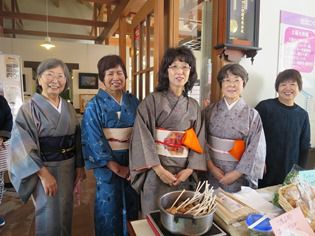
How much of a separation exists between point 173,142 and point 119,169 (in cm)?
39

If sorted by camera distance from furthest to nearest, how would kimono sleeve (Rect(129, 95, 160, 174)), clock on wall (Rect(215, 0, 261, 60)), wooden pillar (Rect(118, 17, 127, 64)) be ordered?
wooden pillar (Rect(118, 17, 127, 64)) → clock on wall (Rect(215, 0, 261, 60)) → kimono sleeve (Rect(129, 95, 160, 174))

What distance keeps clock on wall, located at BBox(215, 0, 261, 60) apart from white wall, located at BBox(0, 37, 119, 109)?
13.2ft

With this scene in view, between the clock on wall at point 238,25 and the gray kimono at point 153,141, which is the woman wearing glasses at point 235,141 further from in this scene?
the clock on wall at point 238,25

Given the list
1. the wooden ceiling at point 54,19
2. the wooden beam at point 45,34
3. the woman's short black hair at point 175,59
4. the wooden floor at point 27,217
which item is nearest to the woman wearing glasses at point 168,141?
the woman's short black hair at point 175,59

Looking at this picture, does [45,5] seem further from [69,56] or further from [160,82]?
[160,82]

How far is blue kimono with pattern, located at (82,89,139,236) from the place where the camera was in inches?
57.1

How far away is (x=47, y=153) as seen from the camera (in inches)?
56.3

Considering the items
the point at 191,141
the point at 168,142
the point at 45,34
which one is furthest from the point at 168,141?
the point at 45,34

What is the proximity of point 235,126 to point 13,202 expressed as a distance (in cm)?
254

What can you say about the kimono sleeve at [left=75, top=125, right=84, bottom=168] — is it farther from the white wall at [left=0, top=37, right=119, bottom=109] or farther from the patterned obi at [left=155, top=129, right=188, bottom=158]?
the white wall at [left=0, top=37, right=119, bottom=109]

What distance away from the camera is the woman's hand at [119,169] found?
4.83 ft

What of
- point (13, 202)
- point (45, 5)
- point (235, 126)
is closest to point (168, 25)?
point (235, 126)

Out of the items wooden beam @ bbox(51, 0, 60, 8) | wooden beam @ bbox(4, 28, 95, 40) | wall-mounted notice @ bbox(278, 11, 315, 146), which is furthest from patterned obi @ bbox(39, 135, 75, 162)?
wooden beam @ bbox(51, 0, 60, 8)

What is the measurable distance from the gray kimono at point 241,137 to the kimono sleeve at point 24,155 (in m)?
1.01
